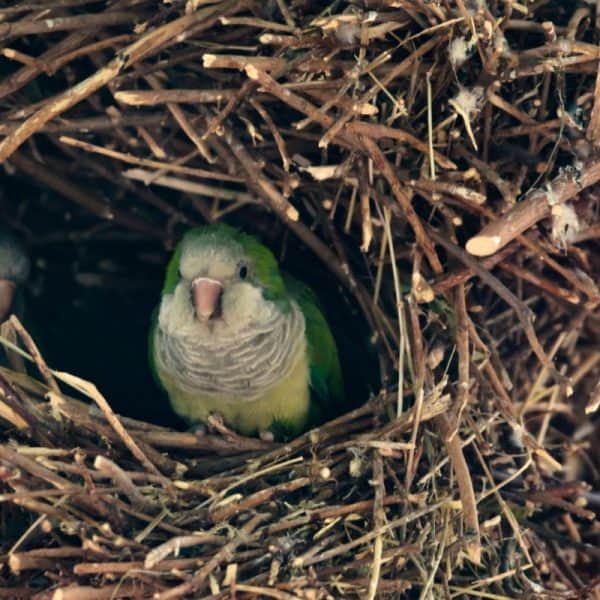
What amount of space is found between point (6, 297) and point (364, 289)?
1.28 metres

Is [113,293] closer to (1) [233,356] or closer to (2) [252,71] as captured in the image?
(1) [233,356]

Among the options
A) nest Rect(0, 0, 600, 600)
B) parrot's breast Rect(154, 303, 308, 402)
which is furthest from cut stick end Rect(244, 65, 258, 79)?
parrot's breast Rect(154, 303, 308, 402)

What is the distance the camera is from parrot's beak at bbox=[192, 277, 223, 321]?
2965 millimetres

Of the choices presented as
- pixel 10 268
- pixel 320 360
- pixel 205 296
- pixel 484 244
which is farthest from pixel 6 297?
pixel 484 244

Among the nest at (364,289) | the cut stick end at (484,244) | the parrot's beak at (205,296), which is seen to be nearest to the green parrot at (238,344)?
the parrot's beak at (205,296)

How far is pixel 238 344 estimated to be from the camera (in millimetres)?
3084

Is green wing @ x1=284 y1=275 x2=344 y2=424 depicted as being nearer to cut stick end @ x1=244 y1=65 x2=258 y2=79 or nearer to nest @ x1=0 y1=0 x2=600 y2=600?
nest @ x1=0 y1=0 x2=600 y2=600

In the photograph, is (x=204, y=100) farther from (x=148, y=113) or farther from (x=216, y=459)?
(x=216, y=459)

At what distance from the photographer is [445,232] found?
2844 mm

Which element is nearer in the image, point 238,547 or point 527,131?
point 238,547

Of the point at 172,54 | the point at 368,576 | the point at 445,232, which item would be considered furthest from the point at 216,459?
the point at 172,54

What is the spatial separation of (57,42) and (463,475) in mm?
1777

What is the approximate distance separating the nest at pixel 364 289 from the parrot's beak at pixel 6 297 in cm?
54

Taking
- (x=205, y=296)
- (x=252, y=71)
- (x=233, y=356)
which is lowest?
(x=233, y=356)
